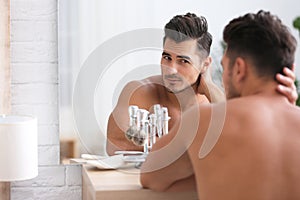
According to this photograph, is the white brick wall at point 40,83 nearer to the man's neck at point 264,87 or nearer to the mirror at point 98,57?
the mirror at point 98,57

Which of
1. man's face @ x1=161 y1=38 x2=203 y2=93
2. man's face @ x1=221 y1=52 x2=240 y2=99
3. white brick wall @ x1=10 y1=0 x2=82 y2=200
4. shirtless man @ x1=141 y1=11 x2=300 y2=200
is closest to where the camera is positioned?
shirtless man @ x1=141 y1=11 x2=300 y2=200

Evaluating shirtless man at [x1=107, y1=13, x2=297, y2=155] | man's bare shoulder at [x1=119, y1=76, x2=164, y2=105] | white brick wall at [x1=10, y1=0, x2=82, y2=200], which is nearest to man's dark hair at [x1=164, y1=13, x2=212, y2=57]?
shirtless man at [x1=107, y1=13, x2=297, y2=155]

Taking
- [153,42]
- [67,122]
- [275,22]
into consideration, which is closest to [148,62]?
[153,42]

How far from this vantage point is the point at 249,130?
166cm

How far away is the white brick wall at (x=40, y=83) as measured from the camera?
107 inches

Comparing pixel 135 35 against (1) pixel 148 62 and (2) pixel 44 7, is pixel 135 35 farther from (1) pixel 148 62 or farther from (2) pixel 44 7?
(2) pixel 44 7

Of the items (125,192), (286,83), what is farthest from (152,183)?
(286,83)

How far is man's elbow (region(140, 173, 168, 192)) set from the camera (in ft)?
6.14

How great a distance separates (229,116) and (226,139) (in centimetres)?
7

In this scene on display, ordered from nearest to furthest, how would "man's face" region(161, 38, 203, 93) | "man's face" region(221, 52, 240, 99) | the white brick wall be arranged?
"man's face" region(221, 52, 240, 99)
"man's face" region(161, 38, 203, 93)
the white brick wall

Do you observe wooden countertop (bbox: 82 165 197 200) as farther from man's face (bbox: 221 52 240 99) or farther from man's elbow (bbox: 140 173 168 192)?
man's face (bbox: 221 52 240 99)

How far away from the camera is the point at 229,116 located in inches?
66.7

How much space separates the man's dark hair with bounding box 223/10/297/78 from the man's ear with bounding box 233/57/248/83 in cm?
2

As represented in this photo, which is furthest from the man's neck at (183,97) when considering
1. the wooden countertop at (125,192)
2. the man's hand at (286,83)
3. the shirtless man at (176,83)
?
the man's hand at (286,83)
